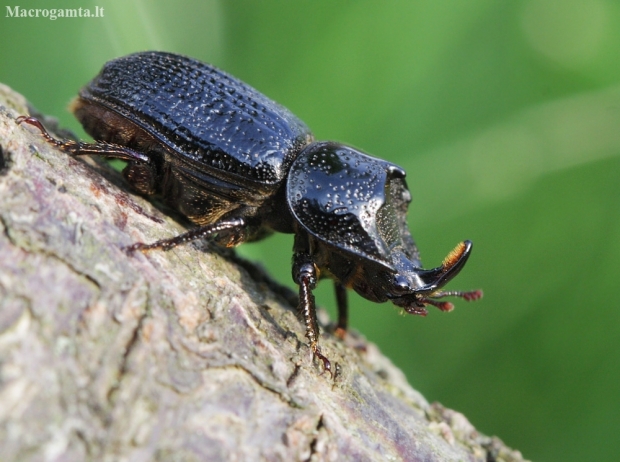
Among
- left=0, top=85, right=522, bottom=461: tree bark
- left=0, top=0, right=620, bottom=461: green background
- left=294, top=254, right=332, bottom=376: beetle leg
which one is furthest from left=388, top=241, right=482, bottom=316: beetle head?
left=0, top=0, right=620, bottom=461: green background

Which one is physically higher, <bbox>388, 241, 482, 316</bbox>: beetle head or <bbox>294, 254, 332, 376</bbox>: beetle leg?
<bbox>388, 241, 482, 316</bbox>: beetle head

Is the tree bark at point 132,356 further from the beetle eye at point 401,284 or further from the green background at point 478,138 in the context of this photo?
the green background at point 478,138

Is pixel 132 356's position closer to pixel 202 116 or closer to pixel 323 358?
pixel 323 358

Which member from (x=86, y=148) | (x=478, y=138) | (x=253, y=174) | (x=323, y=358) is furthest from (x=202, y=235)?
(x=478, y=138)

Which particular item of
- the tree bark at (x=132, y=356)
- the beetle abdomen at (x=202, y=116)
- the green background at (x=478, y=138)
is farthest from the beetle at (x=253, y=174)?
the green background at (x=478, y=138)

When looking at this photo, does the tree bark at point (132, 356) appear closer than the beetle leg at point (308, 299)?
Yes

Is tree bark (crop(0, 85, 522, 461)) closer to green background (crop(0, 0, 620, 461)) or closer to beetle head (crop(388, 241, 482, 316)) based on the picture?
beetle head (crop(388, 241, 482, 316))

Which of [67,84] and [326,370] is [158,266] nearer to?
[326,370]
